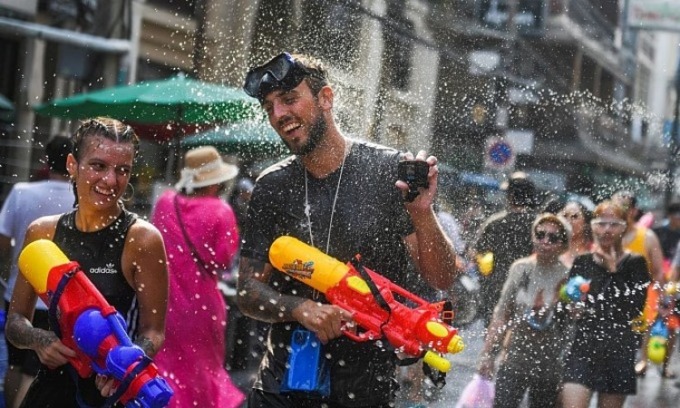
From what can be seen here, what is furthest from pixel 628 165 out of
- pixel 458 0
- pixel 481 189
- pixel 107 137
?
pixel 107 137

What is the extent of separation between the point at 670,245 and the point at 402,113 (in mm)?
4416

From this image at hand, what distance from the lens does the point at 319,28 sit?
5.11 meters

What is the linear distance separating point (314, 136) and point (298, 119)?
69 millimetres

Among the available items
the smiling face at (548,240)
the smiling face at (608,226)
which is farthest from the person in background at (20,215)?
the smiling face at (608,226)

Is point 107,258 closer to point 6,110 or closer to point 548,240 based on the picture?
point 548,240

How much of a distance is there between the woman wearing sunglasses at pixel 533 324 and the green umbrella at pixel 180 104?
5.83 ft

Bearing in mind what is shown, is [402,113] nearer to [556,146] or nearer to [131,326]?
[131,326]

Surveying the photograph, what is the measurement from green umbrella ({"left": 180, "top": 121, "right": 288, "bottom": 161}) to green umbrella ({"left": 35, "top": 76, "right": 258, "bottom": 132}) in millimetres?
91

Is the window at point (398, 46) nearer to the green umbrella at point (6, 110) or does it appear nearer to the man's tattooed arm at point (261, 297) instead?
the man's tattooed arm at point (261, 297)

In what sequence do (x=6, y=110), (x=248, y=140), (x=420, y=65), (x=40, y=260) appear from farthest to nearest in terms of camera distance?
(x=6, y=110)
(x=248, y=140)
(x=420, y=65)
(x=40, y=260)

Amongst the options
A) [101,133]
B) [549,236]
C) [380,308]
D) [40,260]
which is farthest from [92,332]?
[549,236]

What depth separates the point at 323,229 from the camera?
3.03 meters

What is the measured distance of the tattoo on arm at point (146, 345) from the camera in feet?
9.73

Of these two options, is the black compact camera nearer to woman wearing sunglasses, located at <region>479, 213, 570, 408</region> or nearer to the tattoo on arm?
the tattoo on arm
